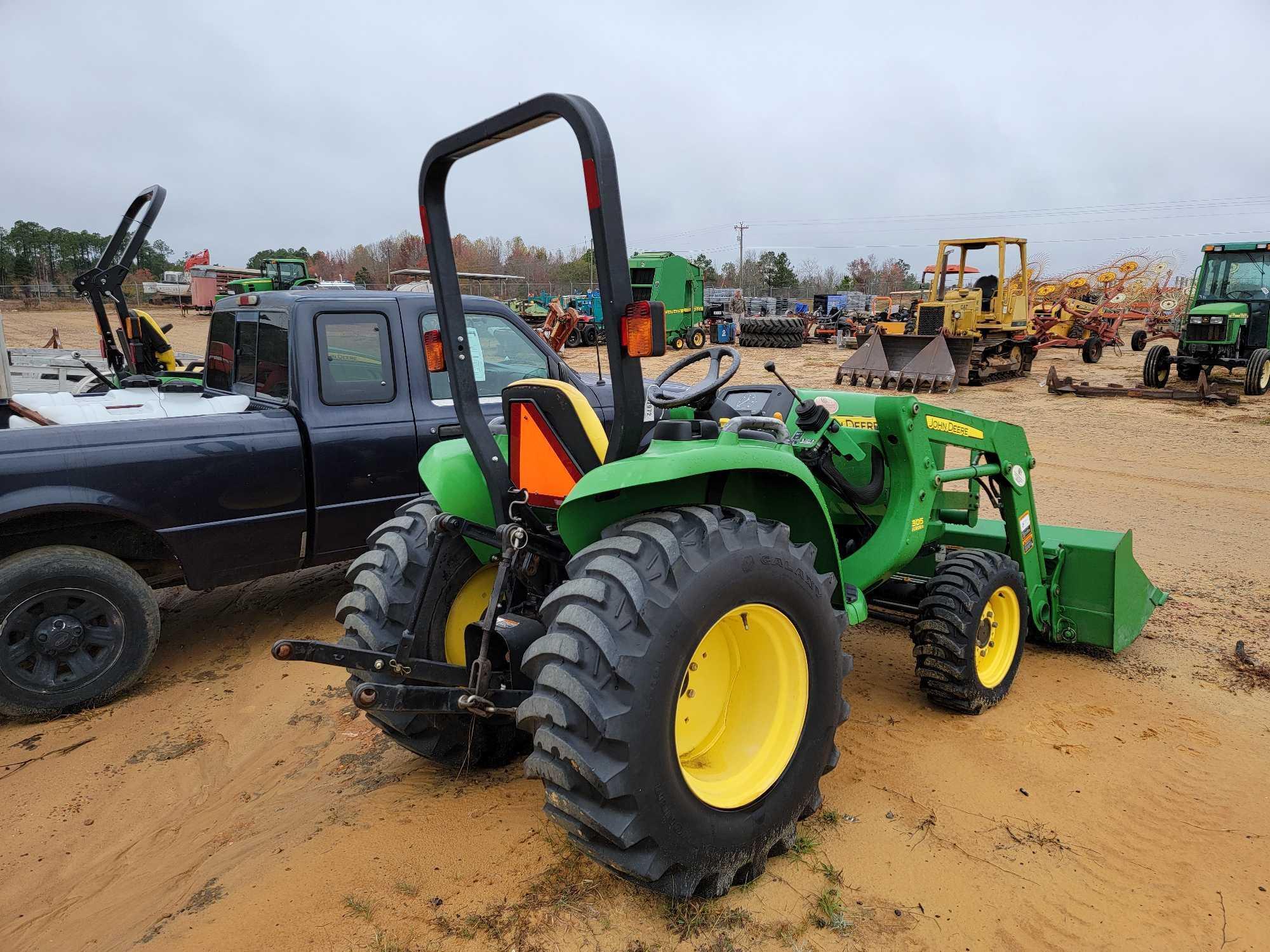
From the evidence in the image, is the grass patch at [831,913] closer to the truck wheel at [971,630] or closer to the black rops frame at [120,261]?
the truck wheel at [971,630]

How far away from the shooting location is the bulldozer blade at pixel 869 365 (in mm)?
16734

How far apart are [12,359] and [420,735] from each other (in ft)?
30.8

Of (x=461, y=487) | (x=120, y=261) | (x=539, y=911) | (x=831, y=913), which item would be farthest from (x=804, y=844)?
(x=120, y=261)

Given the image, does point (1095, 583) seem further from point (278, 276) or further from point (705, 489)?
point (278, 276)

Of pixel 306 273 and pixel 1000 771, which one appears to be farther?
pixel 306 273

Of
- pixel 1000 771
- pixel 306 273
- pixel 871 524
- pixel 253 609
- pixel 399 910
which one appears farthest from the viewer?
pixel 306 273

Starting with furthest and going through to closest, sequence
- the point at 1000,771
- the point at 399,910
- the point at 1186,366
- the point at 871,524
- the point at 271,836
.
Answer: the point at 1186,366 < the point at 871,524 < the point at 1000,771 < the point at 271,836 < the point at 399,910

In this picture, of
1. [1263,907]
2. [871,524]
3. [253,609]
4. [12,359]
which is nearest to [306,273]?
[12,359]

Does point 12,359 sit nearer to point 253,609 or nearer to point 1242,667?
point 253,609

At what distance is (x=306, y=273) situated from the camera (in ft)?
89.2

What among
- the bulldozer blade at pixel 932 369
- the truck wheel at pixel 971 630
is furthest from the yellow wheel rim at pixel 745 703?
the bulldozer blade at pixel 932 369

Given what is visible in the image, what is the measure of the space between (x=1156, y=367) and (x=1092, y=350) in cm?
668

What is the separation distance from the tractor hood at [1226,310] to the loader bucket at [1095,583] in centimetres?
1361

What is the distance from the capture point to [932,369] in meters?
16.1
